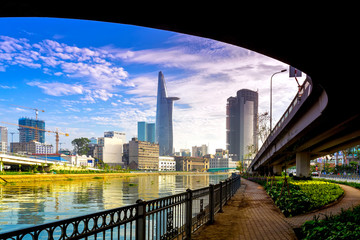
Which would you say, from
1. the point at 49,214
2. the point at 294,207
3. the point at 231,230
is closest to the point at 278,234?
the point at 231,230

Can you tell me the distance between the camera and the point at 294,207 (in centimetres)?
1273

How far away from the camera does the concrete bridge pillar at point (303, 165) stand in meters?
35.6

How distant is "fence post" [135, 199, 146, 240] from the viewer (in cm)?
515

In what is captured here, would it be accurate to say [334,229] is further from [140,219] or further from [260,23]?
[260,23]

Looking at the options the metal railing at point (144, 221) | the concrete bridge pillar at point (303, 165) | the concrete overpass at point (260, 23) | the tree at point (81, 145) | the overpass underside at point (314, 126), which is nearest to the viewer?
the metal railing at point (144, 221)

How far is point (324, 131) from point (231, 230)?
16717mm

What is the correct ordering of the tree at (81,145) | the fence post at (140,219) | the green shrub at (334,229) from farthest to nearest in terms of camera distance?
the tree at (81,145)
the green shrub at (334,229)
the fence post at (140,219)

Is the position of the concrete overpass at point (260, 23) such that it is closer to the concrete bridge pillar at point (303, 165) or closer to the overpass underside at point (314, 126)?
the overpass underside at point (314, 126)

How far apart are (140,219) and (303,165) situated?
34.3 meters

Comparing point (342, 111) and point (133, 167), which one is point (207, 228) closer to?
point (342, 111)

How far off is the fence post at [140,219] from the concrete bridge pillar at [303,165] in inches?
1326

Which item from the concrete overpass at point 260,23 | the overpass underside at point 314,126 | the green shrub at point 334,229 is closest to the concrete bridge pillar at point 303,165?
the overpass underside at point 314,126

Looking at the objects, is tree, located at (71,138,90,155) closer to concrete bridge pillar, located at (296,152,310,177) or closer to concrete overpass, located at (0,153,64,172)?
concrete overpass, located at (0,153,64,172)

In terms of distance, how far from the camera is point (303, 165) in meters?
35.9
